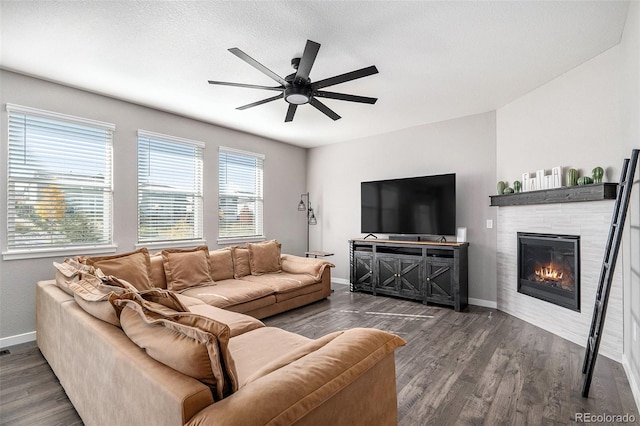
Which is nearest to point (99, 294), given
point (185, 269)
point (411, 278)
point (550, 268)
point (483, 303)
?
point (185, 269)

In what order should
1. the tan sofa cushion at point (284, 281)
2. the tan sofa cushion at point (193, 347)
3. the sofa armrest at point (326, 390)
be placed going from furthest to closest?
1. the tan sofa cushion at point (284, 281)
2. the tan sofa cushion at point (193, 347)
3. the sofa armrest at point (326, 390)

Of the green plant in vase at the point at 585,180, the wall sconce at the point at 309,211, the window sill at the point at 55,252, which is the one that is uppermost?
the green plant in vase at the point at 585,180

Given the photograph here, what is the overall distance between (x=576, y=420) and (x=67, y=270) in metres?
3.70

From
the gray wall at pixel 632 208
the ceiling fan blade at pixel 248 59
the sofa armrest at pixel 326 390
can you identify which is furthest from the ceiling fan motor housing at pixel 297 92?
the gray wall at pixel 632 208

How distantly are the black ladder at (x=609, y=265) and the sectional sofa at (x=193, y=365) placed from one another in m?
1.68

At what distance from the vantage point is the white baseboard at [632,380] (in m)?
2.10

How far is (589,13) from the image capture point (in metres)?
2.33

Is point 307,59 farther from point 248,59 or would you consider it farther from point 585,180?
point 585,180

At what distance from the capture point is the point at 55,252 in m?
3.38

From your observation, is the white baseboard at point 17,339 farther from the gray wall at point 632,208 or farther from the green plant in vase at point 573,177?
the green plant in vase at point 573,177

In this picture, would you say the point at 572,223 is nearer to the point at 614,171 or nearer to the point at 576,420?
the point at 614,171

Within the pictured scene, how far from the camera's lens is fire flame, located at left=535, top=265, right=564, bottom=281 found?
3424 mm

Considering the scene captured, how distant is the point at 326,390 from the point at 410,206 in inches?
160

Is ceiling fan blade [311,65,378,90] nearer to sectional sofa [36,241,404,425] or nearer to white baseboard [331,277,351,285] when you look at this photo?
sectional sofa [36,241,404,425]
